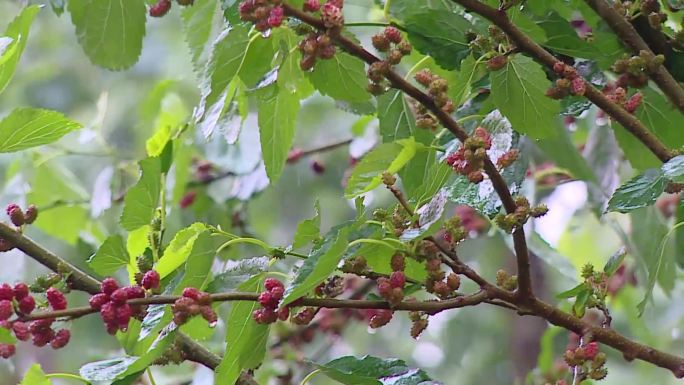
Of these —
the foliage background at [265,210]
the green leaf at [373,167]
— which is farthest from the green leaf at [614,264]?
the foliage background at [265,210]

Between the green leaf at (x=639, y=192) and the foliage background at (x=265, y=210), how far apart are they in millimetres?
317

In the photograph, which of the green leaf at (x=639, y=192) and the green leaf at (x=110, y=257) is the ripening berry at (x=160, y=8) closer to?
the green leaf at (x=110, y=257)

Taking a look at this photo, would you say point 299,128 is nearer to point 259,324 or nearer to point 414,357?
point 414,357

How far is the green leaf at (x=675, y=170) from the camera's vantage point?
0.59 m

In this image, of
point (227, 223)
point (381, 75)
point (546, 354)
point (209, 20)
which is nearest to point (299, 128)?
point (227, 223)

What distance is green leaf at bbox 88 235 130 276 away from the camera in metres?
0.72

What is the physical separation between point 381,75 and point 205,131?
17 centimetres

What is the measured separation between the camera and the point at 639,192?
669mm

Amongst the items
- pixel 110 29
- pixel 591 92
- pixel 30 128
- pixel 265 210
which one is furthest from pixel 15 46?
pixel 265 210

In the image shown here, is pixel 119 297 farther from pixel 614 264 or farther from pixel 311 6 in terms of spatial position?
pixel 614 264

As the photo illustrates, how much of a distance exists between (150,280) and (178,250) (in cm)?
7

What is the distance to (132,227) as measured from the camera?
746mm

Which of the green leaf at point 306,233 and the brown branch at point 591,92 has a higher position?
the brown branch at point 591,92

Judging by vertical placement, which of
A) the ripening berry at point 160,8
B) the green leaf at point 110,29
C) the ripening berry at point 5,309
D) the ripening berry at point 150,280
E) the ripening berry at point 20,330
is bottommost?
the ripening berry at point 20,330
